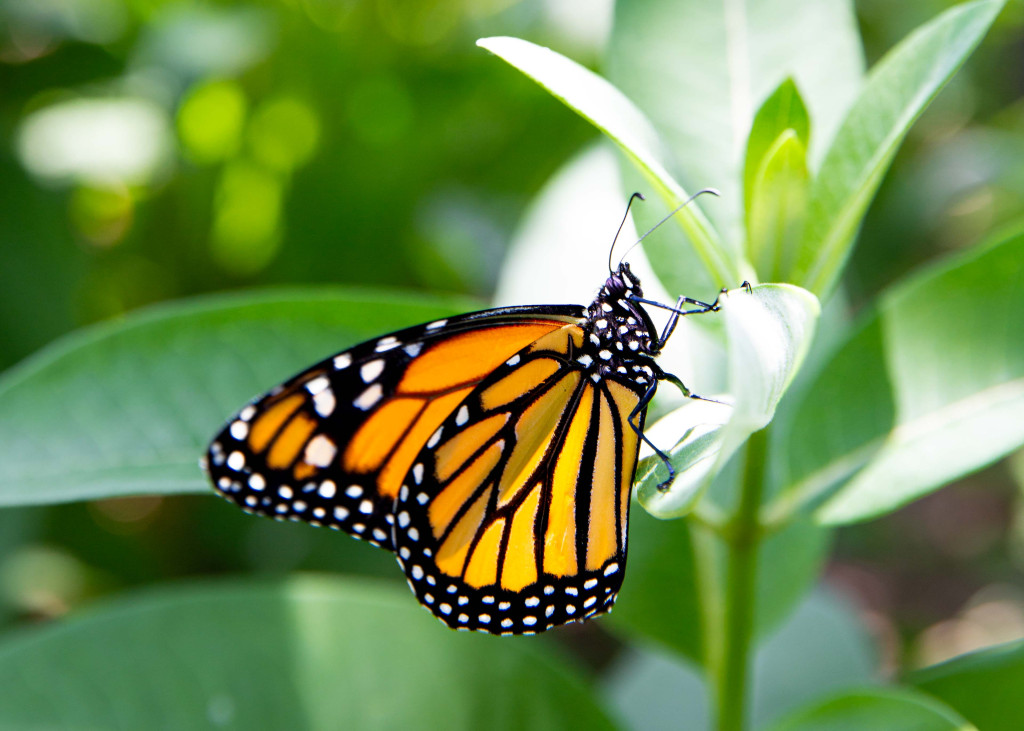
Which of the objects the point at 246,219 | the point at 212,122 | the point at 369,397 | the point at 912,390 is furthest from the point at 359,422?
the point at 212,122

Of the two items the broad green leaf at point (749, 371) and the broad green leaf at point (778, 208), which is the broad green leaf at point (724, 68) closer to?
the broad green leaf at point (778, 208)

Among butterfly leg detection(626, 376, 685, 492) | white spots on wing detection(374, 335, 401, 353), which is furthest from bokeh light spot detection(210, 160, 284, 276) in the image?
butterfly leg detection(626, 376, 685, 492)

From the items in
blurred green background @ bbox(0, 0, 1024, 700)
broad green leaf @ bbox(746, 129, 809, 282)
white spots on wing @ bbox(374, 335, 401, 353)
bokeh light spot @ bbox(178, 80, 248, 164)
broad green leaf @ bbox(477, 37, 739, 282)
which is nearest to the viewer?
broad green leaf @ bbox(477, 37, 739, 282)

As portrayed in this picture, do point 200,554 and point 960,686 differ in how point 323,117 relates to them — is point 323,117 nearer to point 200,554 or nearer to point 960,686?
point 200,554

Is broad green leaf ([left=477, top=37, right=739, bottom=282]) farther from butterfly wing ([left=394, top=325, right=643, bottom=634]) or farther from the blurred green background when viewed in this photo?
the blurred green background

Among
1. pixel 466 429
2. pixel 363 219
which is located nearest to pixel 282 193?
pixel 363 219

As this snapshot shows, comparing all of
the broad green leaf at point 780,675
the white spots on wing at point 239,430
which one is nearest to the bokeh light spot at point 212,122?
the white spots on wing at point 239,430
